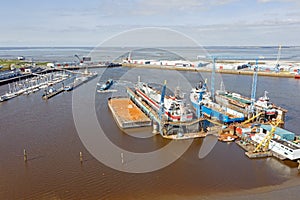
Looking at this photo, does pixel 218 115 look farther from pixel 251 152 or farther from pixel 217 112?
pixel 251 152

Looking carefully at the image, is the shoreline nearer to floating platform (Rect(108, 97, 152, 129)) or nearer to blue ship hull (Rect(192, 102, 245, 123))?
blue ship hull (Rect(192, 102, 245, 123))

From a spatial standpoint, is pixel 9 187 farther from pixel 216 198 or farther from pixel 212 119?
pixel 212 119

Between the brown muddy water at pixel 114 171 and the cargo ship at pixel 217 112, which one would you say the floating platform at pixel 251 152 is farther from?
the cargo ship at pixel 217 112

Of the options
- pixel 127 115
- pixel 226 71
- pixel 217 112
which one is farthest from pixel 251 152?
pixel 226 71

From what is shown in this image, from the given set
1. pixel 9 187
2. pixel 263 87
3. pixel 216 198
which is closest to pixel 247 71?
pixel 263 87

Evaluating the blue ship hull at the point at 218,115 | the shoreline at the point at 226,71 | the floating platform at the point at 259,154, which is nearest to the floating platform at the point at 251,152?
the floating platform at the point at 259,154

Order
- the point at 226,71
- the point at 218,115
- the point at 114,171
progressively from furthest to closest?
the point at 226,71 < the point at 218,115 < the point at 114,171

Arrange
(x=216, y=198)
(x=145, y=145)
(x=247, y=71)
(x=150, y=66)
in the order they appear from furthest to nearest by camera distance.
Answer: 1. (x=150, y=66)
2. (x=247, y=71)
3. (x=145, y=145)
4. (x=216, y=198)

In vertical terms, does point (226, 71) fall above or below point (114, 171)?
above
